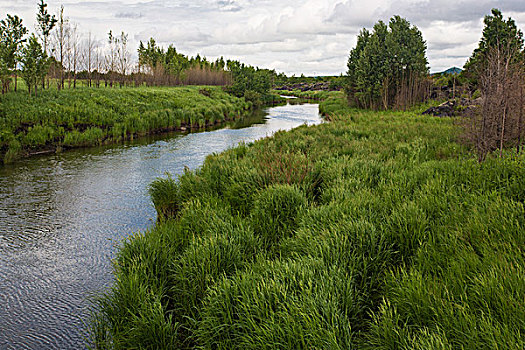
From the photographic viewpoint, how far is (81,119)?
18.2 m

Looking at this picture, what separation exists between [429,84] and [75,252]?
3145 centimetres

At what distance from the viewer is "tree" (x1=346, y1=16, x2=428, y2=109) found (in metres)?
29.8

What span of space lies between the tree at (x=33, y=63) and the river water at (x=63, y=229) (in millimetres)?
7047

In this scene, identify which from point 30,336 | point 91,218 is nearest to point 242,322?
point 30,336

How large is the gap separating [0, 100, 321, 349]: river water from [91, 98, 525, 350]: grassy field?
0.71 metres

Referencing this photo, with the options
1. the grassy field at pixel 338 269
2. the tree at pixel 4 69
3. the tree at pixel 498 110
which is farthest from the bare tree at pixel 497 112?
the tree at pixel 4 69

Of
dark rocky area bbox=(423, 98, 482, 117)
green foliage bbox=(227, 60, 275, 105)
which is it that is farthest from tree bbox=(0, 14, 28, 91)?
green foliage bbox=(227, 60, 275, 105)

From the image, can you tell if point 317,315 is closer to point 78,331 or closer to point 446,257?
point 446,257

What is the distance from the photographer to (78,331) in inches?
186

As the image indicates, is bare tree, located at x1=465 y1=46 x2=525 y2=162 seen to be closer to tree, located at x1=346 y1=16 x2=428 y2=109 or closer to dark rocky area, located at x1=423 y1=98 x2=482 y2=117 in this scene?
dark rocky area, located at x1=423 y1=98 x2=482 y2=117

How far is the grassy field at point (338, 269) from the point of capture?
305 cm

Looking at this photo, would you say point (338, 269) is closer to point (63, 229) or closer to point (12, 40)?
point (63, 229)

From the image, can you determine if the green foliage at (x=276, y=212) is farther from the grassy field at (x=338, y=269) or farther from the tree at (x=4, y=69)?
the tree at (x=4, y=69)

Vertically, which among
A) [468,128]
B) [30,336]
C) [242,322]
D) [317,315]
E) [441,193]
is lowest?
[30,336]
